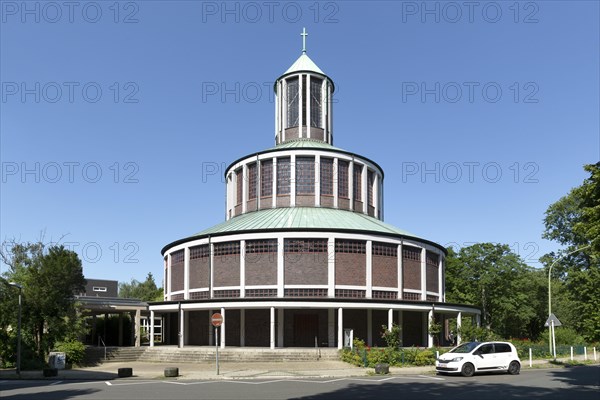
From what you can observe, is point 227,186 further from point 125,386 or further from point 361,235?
point 125,386

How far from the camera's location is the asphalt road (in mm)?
19095

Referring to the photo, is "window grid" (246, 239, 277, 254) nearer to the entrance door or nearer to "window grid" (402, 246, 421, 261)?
the entrance door

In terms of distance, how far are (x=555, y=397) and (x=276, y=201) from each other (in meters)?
34.7

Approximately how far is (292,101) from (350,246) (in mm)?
20479

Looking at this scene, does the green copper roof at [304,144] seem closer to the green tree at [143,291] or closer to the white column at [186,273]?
the white column at [186,273]

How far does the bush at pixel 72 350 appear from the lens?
37.2m

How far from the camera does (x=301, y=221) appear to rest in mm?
45438

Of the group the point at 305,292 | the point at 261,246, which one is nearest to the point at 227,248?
the point at 261,246

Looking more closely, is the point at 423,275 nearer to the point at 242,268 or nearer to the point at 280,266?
the point at 280,266

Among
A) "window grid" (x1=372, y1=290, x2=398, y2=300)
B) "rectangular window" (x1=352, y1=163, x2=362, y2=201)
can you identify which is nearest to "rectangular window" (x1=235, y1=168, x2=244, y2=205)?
"rectangular window" (x1=352, y1=163, x2=362, y2=201)

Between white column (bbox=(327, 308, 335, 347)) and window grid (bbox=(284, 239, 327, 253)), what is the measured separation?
4478mm

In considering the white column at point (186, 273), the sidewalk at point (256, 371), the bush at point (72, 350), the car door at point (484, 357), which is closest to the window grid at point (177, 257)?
the white column at point (186, 273)

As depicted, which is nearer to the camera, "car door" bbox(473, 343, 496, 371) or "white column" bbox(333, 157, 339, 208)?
"car door" bbox(473, 343, 496, 371)

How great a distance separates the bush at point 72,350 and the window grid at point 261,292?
12055 millimetres
